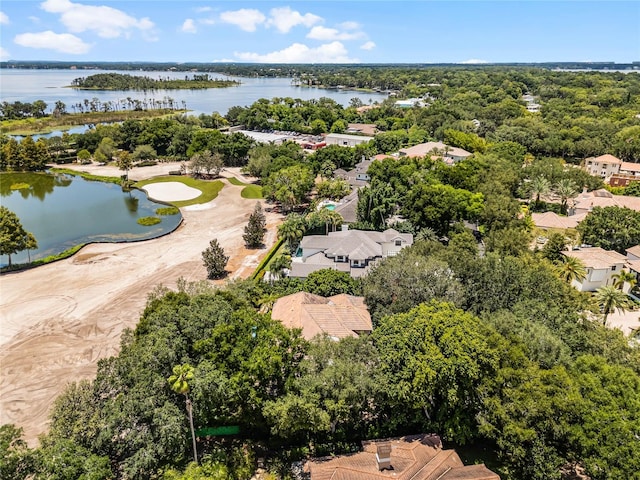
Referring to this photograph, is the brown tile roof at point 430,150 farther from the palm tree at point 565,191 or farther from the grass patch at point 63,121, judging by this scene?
the grass patch at point 63,121

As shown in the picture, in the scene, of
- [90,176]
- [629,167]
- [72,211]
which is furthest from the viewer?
[90,176]

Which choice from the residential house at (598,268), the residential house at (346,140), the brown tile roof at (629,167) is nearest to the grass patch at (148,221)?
the residential house at (598,268)

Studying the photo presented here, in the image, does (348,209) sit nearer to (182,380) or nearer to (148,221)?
(148,221)

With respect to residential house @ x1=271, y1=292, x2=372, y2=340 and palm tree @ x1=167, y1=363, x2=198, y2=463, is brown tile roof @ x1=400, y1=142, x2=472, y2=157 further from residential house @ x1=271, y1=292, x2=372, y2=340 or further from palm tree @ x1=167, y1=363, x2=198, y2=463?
palm tree @ x1=167, y1=363, x2=198, y2=463

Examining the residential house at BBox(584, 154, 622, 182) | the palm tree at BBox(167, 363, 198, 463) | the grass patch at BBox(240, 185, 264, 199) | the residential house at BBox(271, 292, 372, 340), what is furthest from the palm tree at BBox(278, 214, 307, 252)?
the residential house at BBox(584, 154, 622, 182)

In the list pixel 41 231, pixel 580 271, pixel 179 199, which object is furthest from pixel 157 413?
pixel 179 199

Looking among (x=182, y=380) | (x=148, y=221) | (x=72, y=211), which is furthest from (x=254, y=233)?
(x=72, y=211)
